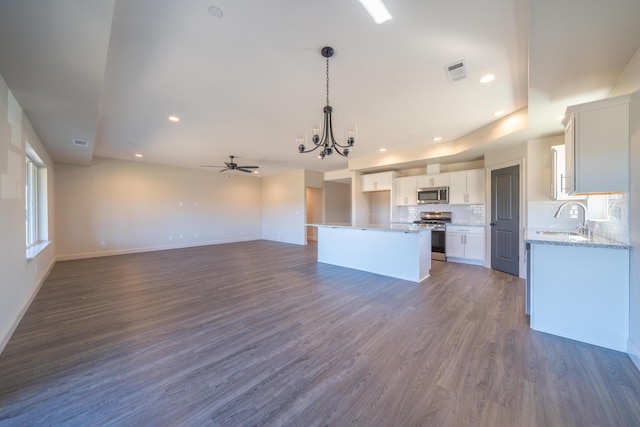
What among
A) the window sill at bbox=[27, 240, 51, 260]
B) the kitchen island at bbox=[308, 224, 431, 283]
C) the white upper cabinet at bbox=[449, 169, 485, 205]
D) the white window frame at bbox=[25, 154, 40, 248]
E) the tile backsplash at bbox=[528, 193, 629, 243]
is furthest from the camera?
the white upper cabinet at bbox=[449, 169, 485, 205]

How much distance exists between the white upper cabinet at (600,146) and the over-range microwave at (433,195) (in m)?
3.41

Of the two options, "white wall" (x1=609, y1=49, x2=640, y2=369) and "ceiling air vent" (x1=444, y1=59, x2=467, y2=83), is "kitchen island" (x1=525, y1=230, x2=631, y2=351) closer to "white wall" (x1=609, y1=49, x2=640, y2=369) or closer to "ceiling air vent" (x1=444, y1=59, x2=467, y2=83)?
"white wall" (x1=609, y1=49, x2=640, y2=369)

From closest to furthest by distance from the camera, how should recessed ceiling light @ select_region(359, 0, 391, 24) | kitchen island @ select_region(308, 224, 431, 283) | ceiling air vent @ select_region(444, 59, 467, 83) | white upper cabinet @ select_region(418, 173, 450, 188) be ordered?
recessed ceiling light @ select_region(359, 0, 391, 24)
ceiling air vent @ select_region(444, 59, 467, 83)
kitchen island @ select_region(308, 224, 431, 283)
white upper cabinet @ select_region(418, 173, 450, 188)

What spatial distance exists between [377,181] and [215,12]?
5.70 metres

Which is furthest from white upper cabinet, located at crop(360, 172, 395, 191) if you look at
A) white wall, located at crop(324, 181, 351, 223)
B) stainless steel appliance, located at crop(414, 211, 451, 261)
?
white wall, located at crop(324, 181, 351, 223)

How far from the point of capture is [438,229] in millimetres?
5738

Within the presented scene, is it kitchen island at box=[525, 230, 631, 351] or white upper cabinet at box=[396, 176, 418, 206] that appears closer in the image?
kitchen island at box=[525, 230, 631, 351]

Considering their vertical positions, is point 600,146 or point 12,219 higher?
point 600,146

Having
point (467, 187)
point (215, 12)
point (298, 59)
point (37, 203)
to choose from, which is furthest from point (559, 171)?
point (37, 203)

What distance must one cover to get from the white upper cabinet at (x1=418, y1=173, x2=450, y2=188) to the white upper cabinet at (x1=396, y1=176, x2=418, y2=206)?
0.44 feet

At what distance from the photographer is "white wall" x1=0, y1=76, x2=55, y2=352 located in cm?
229

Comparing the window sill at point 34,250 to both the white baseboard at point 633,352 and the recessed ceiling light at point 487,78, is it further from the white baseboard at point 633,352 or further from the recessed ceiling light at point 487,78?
the white baseboard at point 633,352

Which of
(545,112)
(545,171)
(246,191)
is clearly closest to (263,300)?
(545,112)

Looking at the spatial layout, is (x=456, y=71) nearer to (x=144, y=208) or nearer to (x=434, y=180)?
(x=434, y=180)
